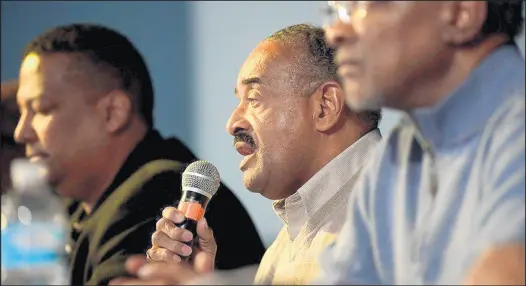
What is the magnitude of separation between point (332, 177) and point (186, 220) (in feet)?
0.82

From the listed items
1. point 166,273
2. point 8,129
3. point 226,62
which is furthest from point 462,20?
point 226,62

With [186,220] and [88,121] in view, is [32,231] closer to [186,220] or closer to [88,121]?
[88,121]

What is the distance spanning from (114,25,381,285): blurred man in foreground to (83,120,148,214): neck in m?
0.60

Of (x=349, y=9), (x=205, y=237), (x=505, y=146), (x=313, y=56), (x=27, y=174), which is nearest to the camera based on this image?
(x=505, y=146)

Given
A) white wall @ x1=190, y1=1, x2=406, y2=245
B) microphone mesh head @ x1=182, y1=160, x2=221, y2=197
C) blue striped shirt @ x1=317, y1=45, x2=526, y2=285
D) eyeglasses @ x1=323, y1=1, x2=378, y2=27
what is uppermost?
white wall @ x1=190, y1=1, x2=406, y2=245

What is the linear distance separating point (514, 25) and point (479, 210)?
0.20m

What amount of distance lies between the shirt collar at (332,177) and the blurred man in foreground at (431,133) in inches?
18.4

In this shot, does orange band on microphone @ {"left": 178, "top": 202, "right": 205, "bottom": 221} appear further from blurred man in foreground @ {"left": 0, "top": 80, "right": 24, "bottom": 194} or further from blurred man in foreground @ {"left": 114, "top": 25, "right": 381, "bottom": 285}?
blurred man in foreground @ {"left": 0, "top": 80, "right": 24, "bottom": 194}

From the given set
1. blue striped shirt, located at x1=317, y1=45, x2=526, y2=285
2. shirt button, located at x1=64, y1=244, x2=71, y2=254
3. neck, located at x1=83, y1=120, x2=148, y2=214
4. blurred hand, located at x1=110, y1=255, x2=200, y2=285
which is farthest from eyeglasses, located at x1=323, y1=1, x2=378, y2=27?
shirt button, located at x1=64, y1=244, x2=71, y2=254

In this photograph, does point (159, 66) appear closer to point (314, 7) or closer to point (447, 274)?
point (314, 7)

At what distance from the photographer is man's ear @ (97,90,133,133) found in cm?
208

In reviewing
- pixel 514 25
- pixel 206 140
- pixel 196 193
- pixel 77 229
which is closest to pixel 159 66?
pixel 206 140

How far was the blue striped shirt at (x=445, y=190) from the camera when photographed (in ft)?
2.68

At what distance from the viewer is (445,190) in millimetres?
863
